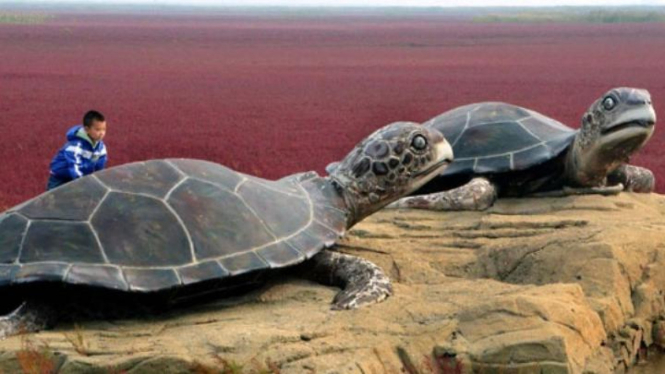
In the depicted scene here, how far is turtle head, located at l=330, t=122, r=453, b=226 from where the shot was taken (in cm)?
668

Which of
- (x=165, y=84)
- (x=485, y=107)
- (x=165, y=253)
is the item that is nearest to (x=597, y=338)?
(x=165, y=253)

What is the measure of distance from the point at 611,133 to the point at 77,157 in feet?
13.9

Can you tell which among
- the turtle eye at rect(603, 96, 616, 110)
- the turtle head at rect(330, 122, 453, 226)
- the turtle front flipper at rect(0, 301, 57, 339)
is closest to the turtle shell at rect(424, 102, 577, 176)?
the turtle eye at rect(603, 96, 616, 110)

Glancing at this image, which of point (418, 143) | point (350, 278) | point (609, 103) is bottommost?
point (350, 278)

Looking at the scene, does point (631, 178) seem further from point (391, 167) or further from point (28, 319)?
point (28, 319)

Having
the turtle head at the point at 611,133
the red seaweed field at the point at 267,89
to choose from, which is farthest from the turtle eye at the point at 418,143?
the red seaweed field at the point at 267,89

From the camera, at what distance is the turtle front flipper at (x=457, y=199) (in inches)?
329

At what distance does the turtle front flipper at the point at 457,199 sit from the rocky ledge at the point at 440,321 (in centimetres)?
87

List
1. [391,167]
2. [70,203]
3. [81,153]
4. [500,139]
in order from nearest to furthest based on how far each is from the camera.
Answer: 1. [70,203]
2. [391,167]
3. [81,153]
4. [500,139]

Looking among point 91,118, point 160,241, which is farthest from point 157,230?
point 91,118

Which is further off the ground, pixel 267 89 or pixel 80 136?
pixel 80 136

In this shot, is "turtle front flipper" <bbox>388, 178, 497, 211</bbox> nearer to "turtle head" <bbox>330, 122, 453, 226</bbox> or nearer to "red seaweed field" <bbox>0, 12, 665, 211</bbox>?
"turtle head" <bbox>330, 122, 453, 226</bbox>

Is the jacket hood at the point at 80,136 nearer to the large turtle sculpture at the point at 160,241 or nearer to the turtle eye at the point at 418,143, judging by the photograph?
the large turtle sculpture at the point at 160,241

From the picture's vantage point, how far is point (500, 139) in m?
9.05
